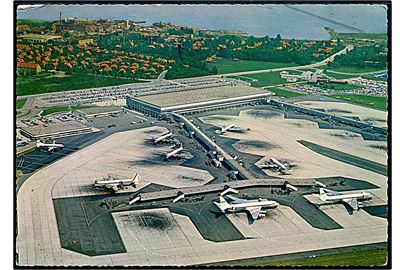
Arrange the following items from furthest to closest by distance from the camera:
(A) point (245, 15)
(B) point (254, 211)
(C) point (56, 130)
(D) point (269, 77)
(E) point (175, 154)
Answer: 1. (D) point (269, 77)
2. (C) point (56, 130)
3. (E) point (175, 154)
4. (A) point (245, 15)
5. (B) point (254, 211)

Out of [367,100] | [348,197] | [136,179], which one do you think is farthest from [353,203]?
[136,179]

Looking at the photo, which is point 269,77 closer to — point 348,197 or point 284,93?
point 284,93

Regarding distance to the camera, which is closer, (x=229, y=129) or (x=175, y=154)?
(x=175, y=154)

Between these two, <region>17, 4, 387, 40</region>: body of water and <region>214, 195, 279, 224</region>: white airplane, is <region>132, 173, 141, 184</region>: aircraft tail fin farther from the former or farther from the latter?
<region>17, 4, 387, 40</region>: body of water

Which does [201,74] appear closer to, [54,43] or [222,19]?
[222,19]

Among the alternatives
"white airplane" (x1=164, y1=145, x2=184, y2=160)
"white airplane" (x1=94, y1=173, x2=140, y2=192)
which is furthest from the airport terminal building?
"white airplane" (x1=94, y1=173, x2=140, y2=192)

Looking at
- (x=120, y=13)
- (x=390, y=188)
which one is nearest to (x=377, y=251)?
(x=390, y=188)
